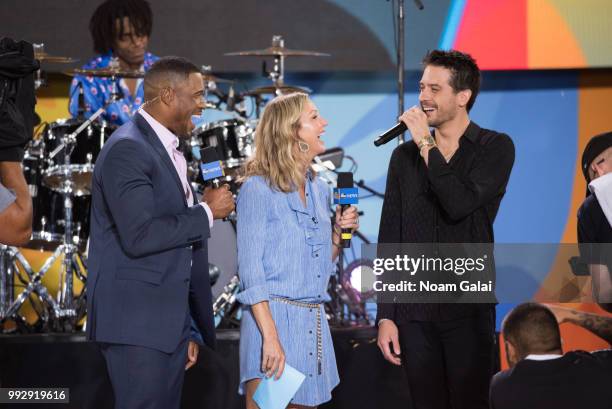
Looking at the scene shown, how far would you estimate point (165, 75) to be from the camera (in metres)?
3.02

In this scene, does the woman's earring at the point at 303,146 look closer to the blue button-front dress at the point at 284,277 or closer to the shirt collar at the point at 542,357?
the blue button-front dress at the point at 284,277

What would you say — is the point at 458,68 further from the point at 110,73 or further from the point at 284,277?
the point at 110,73

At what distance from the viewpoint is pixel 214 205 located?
9.60ft

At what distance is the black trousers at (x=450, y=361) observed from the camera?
2.91 meters

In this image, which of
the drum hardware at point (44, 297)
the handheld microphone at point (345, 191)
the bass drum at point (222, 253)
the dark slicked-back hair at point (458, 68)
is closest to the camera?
the handheld microphone at point (345, 191)

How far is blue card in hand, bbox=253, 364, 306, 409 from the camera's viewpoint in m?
2.79

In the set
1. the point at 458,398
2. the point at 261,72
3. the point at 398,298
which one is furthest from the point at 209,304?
the point at 261,72

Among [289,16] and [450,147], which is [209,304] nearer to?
[450,147]

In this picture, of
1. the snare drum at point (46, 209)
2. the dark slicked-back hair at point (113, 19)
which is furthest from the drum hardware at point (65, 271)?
the dark slicked-back hair at point (113, 19)

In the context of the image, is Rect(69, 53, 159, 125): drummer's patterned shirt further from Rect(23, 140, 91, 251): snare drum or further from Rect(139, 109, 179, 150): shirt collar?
Rect(139, 109, 179, 150): shirt collar

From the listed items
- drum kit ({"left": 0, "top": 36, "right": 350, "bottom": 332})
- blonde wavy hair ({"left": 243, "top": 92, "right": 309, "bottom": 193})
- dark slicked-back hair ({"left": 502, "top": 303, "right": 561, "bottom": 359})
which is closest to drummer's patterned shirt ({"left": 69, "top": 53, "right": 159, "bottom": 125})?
drum kit ({"left": 0, "top": 36, "right": 350, "bottom": 332})

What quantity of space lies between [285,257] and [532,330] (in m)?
0.85

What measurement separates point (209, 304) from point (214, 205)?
397 millimetres

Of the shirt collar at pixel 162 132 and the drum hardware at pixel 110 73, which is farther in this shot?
the drum hardware at pixel 110 73
